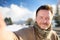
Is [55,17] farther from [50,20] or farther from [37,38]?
[37,38]

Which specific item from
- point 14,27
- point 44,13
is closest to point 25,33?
point 14,27

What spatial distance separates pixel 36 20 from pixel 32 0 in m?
0.16

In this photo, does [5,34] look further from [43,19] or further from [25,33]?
[43,19]

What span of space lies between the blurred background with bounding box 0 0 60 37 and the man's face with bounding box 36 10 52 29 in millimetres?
55

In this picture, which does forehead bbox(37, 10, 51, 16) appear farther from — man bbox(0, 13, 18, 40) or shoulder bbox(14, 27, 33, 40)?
man bbox(0, 13, 18, 40)

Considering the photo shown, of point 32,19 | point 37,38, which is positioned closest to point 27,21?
point 32,19

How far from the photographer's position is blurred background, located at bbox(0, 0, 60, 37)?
4.38 ft

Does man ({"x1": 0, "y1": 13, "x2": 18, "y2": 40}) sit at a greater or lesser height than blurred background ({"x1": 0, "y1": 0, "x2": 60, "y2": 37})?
lesser

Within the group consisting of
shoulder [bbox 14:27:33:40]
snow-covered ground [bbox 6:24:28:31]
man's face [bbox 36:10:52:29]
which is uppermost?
man's face [bbox 36:10:52:29]

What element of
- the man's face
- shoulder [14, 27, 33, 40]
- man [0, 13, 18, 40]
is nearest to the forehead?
the man's face

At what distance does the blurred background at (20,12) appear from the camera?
1335 mm

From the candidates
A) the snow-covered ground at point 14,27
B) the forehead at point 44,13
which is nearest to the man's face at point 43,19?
the forehead at point 44,13

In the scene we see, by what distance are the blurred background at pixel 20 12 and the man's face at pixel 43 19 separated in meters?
0.05

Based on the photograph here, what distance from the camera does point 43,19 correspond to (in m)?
1.34
